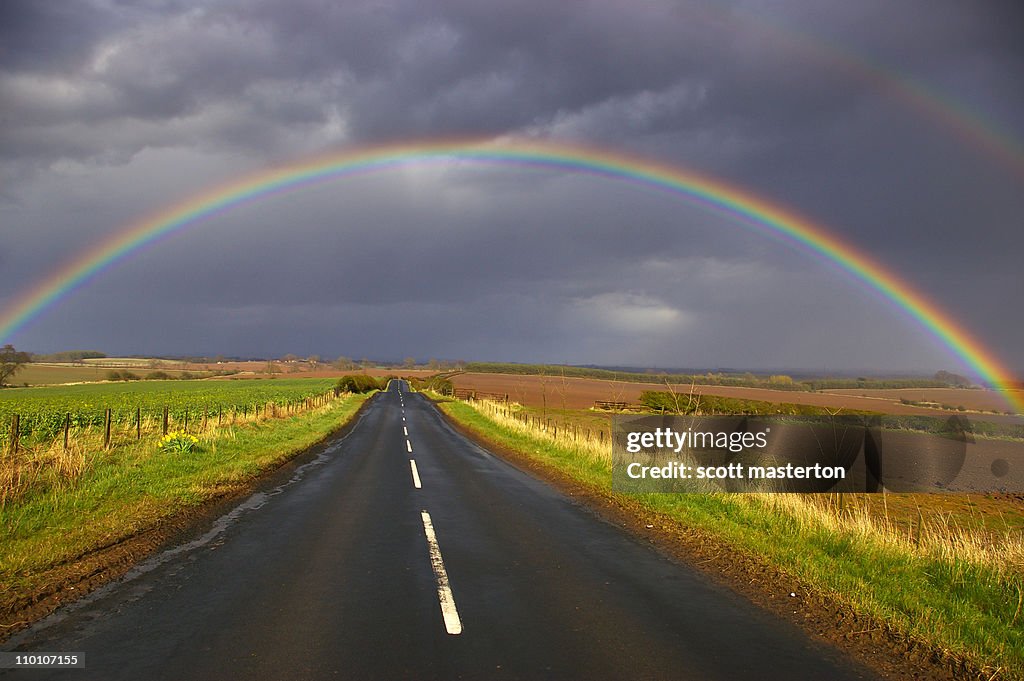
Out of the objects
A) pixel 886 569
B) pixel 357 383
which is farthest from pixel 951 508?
pixel 357 383

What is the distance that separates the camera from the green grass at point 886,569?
5719 millimetres

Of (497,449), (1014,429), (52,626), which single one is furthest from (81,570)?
(1014,429)

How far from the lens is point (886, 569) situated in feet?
25.6

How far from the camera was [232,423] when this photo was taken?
25.3 m

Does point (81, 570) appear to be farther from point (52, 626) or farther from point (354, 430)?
point (354, 430)

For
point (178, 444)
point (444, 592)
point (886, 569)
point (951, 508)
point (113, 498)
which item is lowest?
point (951, 508)

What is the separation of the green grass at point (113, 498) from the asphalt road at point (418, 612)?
1.09 metres

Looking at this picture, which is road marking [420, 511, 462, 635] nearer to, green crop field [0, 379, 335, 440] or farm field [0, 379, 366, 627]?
farm field [0, 379, 366, 627]

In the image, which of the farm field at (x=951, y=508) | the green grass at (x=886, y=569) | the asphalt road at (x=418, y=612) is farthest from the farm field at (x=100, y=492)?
the farm field at (x=951, y=508)

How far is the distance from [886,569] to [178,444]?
17297 millimetres

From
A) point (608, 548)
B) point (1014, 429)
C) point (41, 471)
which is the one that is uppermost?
point (41, 471)

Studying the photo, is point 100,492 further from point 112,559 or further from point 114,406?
point 114,406

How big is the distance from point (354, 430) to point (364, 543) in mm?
22664

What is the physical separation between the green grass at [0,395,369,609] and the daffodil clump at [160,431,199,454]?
252 millimetres
